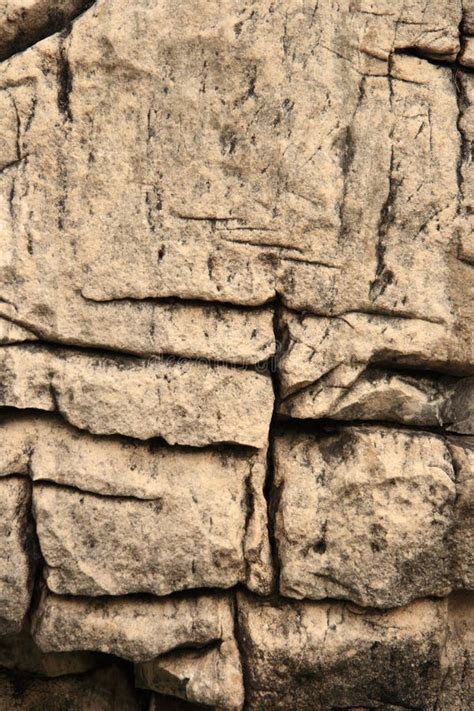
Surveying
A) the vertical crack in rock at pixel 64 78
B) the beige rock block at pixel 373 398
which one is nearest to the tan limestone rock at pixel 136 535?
the beige rock block at pixel 373 398

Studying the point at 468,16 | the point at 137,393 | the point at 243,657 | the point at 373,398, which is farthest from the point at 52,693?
the point at 468,16

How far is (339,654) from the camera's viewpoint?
290cm

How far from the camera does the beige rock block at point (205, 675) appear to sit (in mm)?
2859

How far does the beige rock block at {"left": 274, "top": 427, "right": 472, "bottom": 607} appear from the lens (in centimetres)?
283

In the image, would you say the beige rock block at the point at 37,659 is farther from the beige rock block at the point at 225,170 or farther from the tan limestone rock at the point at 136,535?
the beige rock block at the point at 225,170

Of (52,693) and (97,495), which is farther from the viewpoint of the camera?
(52,693)

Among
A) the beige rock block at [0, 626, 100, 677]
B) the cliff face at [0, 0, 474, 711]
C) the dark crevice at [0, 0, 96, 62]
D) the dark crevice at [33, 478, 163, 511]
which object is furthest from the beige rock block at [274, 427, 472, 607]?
the dark crevice at [0, 0, 96, 62]

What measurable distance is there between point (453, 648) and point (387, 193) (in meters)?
1.74

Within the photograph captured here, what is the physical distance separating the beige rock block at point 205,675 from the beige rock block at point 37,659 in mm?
349

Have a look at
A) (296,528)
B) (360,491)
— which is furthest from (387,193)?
(296,528)

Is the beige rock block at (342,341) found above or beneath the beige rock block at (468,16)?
beneath

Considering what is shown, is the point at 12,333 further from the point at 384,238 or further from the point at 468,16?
the point at 468,16

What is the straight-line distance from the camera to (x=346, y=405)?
9.29 ft

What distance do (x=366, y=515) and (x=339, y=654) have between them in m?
0.53
